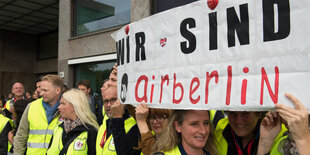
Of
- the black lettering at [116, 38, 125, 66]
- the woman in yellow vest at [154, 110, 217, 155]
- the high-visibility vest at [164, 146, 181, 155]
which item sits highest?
the black lettering at [116, 38, 125, 66]

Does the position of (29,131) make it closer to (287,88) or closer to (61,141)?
(61,141)

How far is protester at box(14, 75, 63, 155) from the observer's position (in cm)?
317

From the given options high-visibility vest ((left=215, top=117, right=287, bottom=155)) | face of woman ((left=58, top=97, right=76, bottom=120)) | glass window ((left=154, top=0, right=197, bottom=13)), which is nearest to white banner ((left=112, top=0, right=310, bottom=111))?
high-visibility vest ((left=215, top=117, right=287, bottom=155))

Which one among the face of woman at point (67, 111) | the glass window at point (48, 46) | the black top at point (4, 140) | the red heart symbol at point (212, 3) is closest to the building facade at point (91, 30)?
the glass window at point (48, 46)

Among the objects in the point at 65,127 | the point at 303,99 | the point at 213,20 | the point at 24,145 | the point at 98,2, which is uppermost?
the point at 98,2

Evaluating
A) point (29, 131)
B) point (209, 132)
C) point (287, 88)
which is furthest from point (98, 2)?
point (287, 88)

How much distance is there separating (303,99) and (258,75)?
240mm

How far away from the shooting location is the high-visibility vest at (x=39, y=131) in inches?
124

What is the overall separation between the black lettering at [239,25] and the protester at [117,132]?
1.09 m

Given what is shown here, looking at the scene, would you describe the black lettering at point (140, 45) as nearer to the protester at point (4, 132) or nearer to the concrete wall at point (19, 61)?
the protester at point (4, 132)

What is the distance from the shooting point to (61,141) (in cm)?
272

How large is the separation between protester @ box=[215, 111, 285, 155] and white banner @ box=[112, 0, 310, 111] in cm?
47

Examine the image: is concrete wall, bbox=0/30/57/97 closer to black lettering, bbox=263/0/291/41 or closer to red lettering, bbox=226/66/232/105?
red lettering, bbox=226/66/232/105

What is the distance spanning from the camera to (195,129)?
188 centimetres
